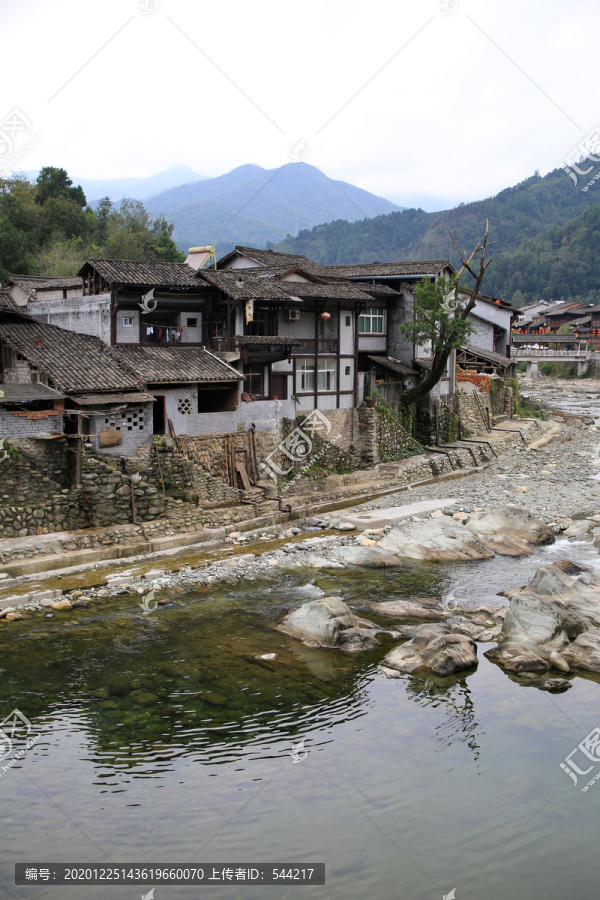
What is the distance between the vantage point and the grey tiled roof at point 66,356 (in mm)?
22109

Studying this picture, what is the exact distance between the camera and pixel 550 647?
16203 mm

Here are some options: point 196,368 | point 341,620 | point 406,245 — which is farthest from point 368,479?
point 406,245

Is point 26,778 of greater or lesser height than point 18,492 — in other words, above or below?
below

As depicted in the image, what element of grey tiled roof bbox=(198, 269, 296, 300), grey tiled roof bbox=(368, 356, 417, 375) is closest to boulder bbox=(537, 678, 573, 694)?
grey tiled roof bbox=(198, 269, 296, 300)

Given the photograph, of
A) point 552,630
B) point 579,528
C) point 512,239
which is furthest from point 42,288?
point 512,239

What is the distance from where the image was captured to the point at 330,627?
16469mm

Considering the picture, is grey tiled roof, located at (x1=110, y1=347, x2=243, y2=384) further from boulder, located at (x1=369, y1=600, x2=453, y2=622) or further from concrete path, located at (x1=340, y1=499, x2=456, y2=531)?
boulder, located at (x1=369, y1=600, x2=453, y2=622)

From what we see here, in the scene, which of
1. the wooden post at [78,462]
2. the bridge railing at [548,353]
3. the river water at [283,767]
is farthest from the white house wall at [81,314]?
the bridge railing at [548,353]

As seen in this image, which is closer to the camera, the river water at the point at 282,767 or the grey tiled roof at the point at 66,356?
the river water at the point at 282,767

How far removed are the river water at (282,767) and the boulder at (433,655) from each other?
1.01 feet

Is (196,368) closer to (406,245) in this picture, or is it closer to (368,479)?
(368,479)

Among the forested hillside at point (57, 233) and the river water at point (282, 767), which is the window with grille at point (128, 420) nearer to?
the river water at point (282, 767)

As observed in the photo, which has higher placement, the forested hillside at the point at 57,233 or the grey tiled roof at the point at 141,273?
the forested hillside at the point at 57,233

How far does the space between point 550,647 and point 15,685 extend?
1132 centimetres
